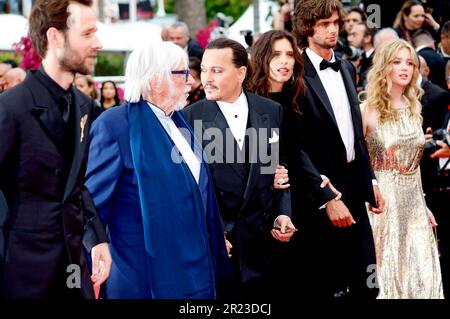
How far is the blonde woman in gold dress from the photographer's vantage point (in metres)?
8.39

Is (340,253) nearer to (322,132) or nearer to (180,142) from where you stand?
(322,132)

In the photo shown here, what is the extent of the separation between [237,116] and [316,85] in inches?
36.9

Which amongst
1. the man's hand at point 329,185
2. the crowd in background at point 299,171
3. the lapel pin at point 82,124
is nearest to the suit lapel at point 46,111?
the lapel pin at point 82,124

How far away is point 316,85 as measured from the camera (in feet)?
24.4

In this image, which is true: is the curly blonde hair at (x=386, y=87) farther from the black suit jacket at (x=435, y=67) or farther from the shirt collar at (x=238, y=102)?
the black suit jacket at (x=435, y=67)

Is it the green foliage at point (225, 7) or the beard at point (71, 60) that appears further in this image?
the green foliage at point (225, 7)

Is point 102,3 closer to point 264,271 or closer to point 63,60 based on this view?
point 264,271

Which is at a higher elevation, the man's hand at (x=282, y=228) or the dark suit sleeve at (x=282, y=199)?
the dark suit sleeve at (x=282, y=199)

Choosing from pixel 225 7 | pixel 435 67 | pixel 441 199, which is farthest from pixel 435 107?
pixel 225 7

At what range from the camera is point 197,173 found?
5688 millimetres

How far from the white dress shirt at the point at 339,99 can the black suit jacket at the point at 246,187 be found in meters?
0.88

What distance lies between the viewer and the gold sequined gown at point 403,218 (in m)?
8.39

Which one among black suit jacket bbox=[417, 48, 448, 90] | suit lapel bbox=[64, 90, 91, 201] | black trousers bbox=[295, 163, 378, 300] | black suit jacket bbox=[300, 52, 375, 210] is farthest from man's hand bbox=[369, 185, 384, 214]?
black suit jacket bbox=[417, 48, 448, 90]

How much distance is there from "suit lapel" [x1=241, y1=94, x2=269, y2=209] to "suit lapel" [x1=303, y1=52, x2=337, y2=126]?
769 millimetres
